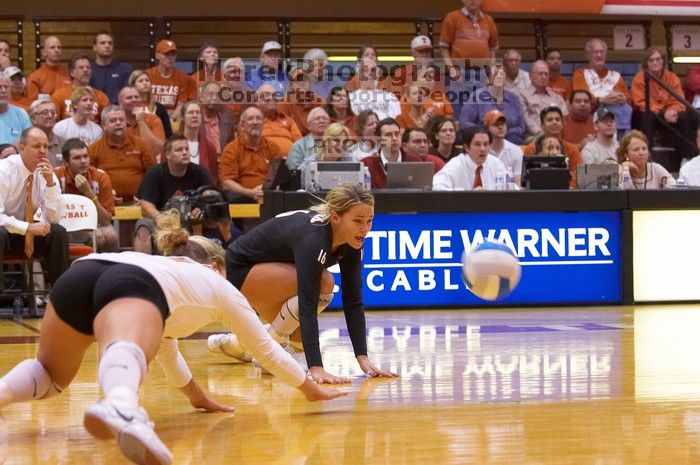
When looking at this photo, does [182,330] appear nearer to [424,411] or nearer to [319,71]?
[424,411]

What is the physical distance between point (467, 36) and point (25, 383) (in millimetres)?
10835

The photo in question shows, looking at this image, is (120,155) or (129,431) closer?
(129,431)

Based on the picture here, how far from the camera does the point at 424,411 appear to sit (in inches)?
201

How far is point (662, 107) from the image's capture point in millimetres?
14859

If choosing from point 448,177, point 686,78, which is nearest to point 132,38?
point 448,177

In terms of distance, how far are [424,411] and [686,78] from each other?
38.1ft

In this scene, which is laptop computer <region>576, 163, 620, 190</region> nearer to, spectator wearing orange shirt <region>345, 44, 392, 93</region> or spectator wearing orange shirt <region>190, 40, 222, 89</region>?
spectator wearing orange shirt <region>345, 44, 392, 93</region>

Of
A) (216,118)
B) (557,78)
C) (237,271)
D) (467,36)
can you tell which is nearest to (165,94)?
(216,118)

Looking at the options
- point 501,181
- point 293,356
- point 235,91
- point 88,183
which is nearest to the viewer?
point 293,356

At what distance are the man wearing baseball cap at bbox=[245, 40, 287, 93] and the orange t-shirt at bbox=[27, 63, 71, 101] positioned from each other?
212 centimetres

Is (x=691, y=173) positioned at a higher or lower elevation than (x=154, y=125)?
lower

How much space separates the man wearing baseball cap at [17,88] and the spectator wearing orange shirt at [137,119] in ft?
3.68

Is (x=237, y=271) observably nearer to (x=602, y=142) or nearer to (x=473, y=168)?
(x=473, y=168)

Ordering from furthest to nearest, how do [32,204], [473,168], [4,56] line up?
[4,56] < [473,168] < [32,204]
